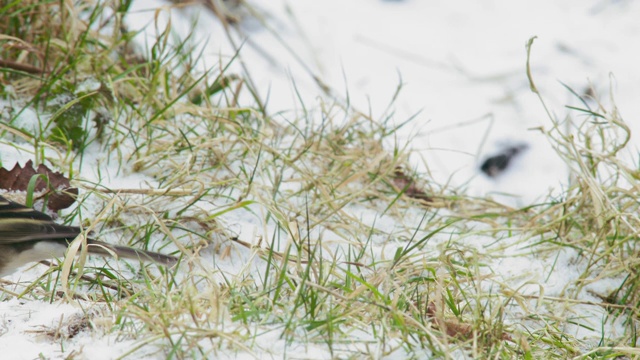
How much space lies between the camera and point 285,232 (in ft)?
8.97

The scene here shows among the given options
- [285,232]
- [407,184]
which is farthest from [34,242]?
[407,184]

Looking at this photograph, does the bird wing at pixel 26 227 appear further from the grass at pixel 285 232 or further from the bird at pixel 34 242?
the grass at pixel 285 232

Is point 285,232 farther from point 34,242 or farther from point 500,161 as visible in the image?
point 500,161

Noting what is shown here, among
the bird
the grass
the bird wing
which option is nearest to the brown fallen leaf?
the grass

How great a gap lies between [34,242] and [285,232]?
30.3 inches

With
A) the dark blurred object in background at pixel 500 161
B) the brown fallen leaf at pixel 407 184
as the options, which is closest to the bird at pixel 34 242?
the brown fallen leaf at pixel 407 184

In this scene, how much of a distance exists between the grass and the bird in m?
0.07

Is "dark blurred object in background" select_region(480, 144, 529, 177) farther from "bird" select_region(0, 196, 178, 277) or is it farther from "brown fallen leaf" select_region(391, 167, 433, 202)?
"bird" select_region(0, 196, 178, 277)

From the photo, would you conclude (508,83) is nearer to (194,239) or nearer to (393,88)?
(393,88)

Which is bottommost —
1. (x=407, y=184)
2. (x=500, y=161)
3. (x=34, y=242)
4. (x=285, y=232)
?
(x=34, y=242)

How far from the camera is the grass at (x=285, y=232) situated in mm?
2025

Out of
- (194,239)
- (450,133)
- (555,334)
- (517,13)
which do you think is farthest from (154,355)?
(517,13)

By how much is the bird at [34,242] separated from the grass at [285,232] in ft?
0.23

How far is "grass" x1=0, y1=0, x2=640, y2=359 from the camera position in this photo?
2025 mm
